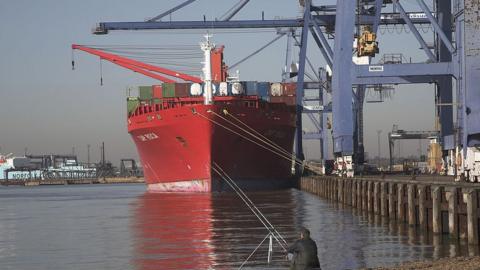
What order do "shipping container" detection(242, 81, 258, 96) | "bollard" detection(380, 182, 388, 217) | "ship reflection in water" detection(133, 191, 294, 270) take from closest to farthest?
1. "ship reflection in water" detection(133, 191, 294, 270)
2. "bollard" detection(380, 182, 388, 217)
3. "shipping container" detection(242, 81, 258, 96)

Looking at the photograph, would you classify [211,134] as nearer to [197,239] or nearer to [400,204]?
[400,204]

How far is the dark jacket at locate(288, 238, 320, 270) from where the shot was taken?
16141mm

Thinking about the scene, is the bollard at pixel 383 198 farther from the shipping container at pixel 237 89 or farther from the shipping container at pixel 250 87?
the shipping container at pixel 250 87

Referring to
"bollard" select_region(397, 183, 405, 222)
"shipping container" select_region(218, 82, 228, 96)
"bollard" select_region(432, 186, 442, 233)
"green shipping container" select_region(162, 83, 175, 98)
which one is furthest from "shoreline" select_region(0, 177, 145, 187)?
"bollard" select_region(432, 186, 442, 233)

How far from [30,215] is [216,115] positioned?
15398 millimetres

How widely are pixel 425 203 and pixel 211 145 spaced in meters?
30.0

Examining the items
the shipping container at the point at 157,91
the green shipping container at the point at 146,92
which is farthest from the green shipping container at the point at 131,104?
the shipping container at the point at 157,91

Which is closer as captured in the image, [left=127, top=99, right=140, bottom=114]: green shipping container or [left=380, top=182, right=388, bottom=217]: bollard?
[left=380, top=182, right=388, bottom=217]: bollard

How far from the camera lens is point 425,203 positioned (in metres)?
29.4

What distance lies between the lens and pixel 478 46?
34.5 meters

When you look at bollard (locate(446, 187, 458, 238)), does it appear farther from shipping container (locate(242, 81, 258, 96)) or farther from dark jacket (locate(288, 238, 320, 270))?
shipping container (locate(242, 81, 258, 96))

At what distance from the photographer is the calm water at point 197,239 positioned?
2391 centimetres

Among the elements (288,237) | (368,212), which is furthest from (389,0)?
(288,237)

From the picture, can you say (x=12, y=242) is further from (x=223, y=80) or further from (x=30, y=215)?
(x=223, y=80)
